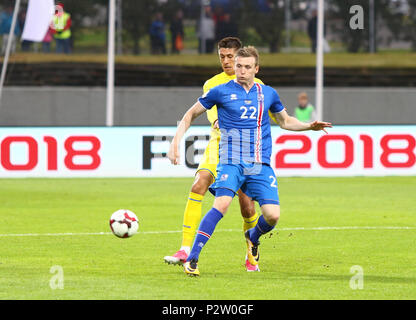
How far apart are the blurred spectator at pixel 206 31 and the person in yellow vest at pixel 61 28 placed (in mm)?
3587

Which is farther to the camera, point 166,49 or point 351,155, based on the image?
point 166,49

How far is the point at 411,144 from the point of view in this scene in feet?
64.9

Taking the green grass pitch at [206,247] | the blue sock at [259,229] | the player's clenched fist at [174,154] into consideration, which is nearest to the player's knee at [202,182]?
the blue sock at [259,229]

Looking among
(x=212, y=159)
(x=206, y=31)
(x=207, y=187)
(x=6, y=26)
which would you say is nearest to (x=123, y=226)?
(x=207, y=187)

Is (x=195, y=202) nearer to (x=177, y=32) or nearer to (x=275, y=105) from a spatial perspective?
(x=275, y=105)

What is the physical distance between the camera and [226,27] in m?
27.6

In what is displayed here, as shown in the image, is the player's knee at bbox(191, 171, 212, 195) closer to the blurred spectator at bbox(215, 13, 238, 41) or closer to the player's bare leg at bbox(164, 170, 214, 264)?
the player's bare leg at bbox(164, 170, 214, 264)

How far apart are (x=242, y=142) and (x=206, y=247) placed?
2.19 meters
